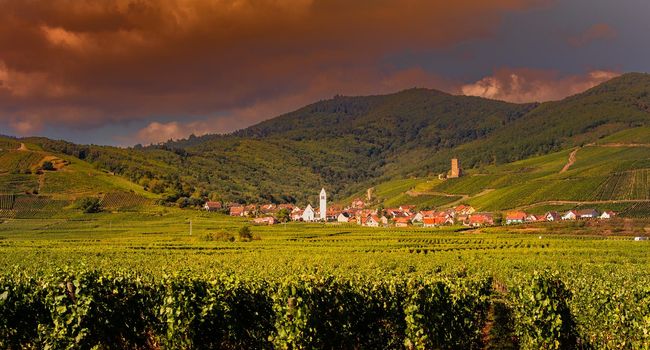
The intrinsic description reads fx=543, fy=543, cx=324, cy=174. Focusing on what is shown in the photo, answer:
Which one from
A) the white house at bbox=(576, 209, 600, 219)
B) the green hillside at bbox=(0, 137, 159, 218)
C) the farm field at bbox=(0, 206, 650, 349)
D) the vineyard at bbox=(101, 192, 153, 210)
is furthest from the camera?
the vineyard at bbox=(101, 192, 153, 210)

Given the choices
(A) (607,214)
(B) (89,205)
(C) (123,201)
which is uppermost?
(C) (123,201)

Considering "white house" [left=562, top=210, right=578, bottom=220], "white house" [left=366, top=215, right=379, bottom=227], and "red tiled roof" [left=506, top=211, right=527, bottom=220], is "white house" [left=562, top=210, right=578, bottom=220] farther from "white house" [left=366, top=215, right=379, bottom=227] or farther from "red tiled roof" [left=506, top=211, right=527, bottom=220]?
"white house" [left=366, top=215, right=379, bottom=227]

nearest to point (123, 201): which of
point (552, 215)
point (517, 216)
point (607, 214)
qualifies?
point (517, 216)

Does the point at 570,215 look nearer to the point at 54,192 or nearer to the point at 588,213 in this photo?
the point at 588,213

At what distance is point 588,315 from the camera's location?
67.9ft

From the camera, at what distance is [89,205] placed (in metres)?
156

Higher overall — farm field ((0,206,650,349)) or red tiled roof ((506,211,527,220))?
red tiled roof ((506,211,527,220))

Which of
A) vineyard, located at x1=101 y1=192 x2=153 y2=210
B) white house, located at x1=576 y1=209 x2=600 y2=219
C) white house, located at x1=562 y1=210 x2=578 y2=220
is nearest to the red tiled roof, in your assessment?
white house, located at x1=562 y1=210 x2=578 y2=220

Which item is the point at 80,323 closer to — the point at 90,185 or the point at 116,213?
the point at 116,213

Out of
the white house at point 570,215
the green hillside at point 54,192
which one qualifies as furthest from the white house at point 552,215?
the green hillside at point 54,192

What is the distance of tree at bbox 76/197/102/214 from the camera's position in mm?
155125

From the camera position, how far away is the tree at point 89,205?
15512cm

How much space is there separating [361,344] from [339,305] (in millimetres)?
2159

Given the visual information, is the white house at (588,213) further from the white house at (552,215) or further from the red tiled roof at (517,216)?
the red tiled roof at (517,216)
